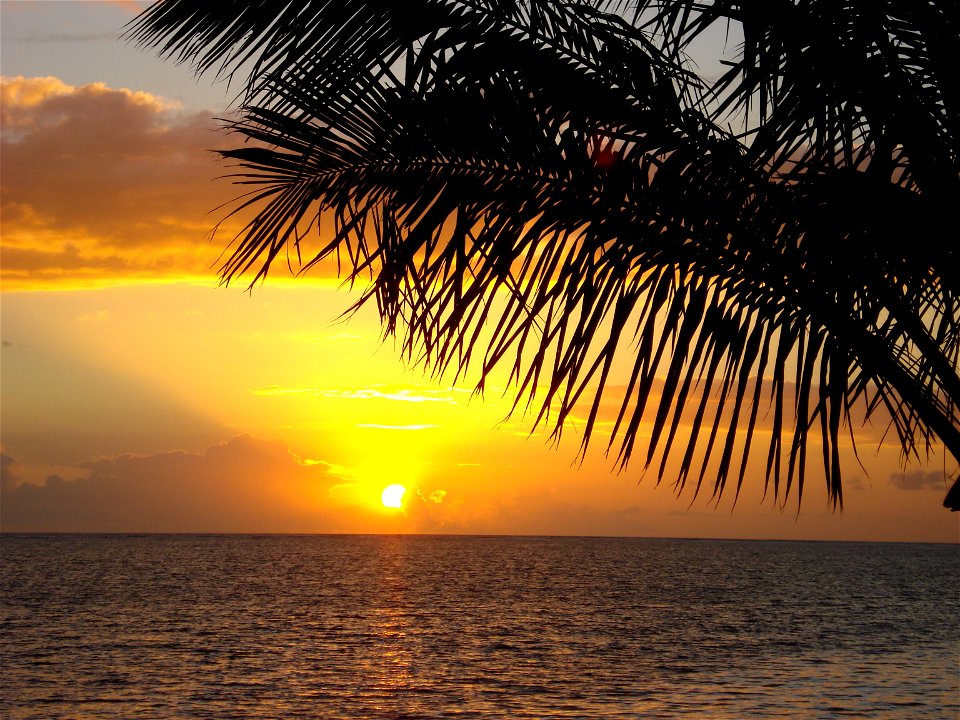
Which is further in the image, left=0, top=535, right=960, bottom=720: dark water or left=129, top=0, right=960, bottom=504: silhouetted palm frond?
left=0, top=535, right=960, bottom=720: dark water

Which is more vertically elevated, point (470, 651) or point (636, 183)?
point (636, 183)

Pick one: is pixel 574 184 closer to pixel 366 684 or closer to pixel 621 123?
pixel 621 123

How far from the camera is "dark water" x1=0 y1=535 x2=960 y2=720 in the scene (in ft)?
57.4

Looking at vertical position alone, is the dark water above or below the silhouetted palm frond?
below

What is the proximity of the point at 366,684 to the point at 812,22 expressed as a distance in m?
19.1

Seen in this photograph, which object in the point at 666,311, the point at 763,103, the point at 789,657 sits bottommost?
the point at 789,657

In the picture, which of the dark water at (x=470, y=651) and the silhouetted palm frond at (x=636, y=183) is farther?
the dark water at (x=470, y=651)

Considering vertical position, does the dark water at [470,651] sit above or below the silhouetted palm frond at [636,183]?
below

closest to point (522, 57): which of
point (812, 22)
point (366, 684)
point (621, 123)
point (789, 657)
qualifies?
point (621, 123)

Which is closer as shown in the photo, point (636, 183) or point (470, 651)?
point (636, 183)

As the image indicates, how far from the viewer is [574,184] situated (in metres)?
3.22

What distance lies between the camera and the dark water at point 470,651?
1748 cm

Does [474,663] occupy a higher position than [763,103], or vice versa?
[763,103]

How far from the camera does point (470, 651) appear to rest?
25.6 m
